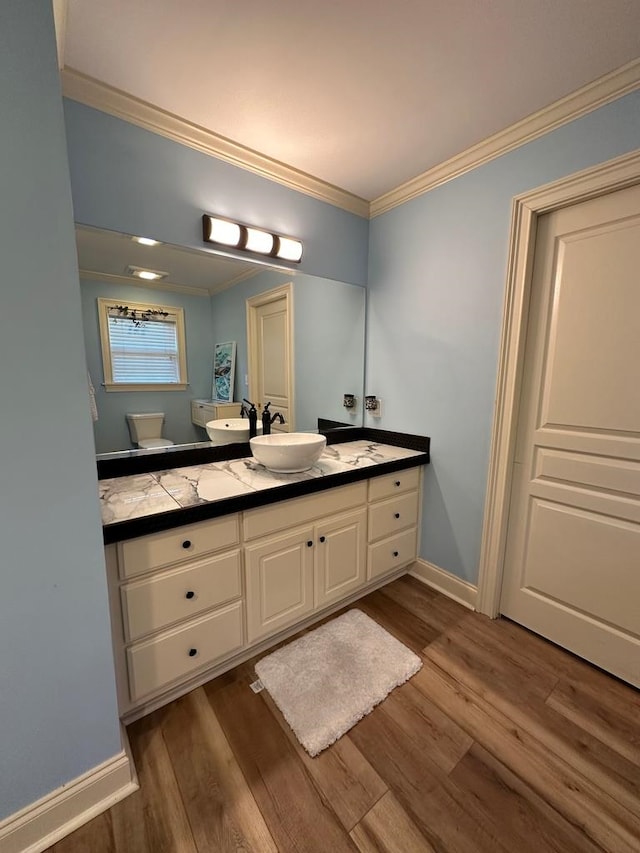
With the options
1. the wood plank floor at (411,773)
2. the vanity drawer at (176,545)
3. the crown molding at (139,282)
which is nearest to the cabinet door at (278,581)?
the vanity drawer at (176,545)

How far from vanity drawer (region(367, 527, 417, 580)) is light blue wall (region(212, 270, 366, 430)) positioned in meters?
0.86

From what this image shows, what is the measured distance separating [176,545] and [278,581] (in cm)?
54

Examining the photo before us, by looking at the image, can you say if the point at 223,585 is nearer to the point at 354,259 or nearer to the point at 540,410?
the point at 540,410

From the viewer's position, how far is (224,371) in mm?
1894

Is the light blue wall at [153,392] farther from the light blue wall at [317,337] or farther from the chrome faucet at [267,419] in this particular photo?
the chrome faucet at [267,419]

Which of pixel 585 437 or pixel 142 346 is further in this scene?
pixel 142 346

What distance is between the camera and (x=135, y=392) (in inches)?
65.3

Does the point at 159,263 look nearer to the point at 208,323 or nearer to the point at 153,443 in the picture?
the point at 208,323

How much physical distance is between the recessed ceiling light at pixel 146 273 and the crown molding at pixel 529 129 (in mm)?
1481

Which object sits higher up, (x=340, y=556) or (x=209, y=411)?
(x=209, y=411)

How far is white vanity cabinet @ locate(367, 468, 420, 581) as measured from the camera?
6.39ft

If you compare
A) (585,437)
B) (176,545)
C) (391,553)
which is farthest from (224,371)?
(585,437)

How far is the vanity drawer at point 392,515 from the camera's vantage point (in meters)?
1.95

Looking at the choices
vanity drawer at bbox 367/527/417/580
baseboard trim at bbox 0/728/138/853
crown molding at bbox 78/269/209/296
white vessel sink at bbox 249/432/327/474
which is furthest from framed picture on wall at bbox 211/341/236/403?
baseboard trim at bbox 0/728/138/853
